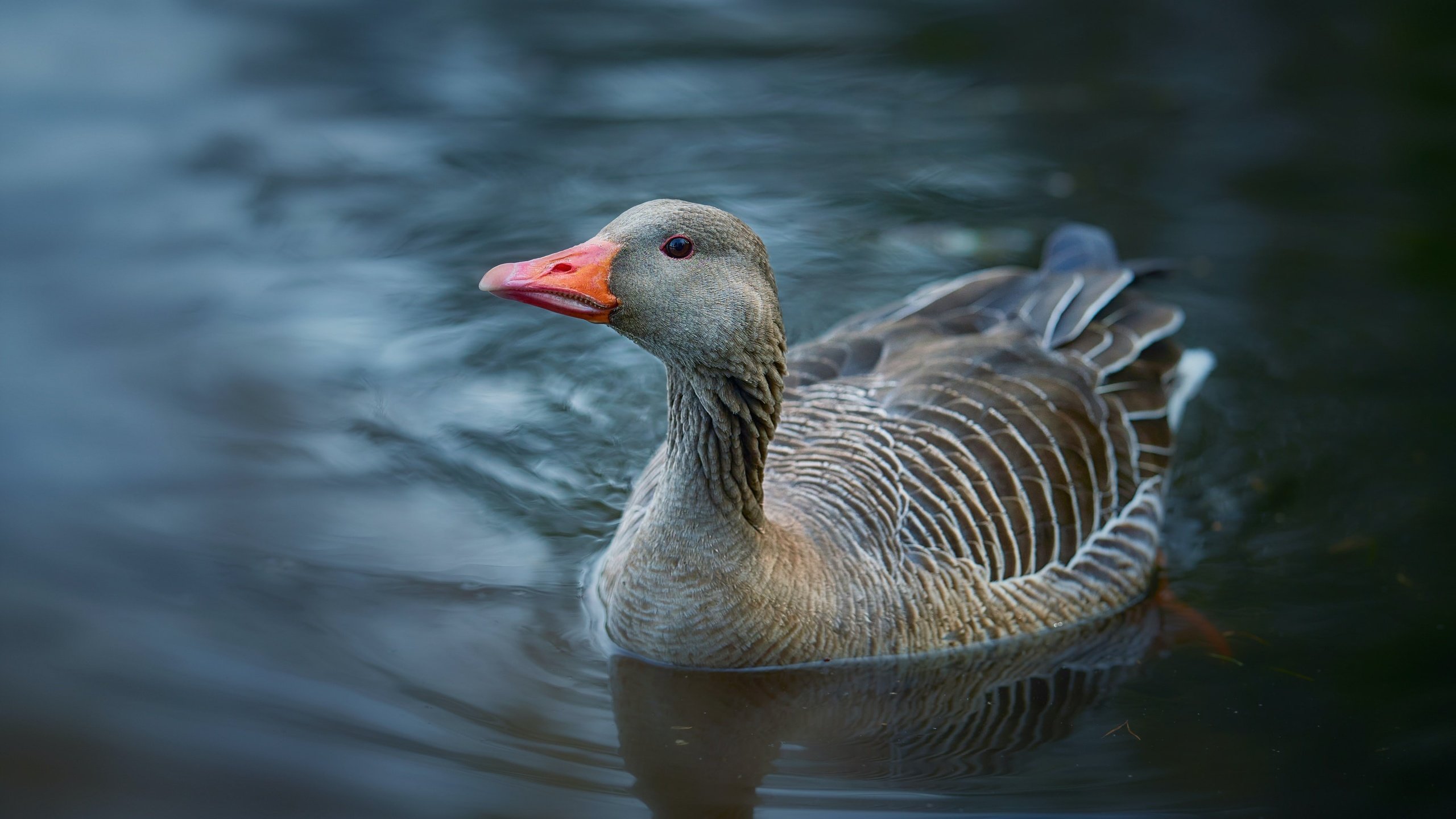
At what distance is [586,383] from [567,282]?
352cm

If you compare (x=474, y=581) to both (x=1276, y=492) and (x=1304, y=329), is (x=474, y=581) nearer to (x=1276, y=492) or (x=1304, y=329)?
(x=1276, y=492)

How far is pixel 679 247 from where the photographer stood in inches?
206

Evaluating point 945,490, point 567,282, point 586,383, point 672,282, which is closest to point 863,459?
point 945,490

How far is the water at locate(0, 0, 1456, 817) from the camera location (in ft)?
18.2

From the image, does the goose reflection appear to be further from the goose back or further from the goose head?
the goose head

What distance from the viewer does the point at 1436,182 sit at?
35.3ft

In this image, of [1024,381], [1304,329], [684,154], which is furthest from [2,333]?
[1304,329]

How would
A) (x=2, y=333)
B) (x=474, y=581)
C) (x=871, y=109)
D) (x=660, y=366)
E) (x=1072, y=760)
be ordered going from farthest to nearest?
(x=871, y=109) < (x=660, y=366) < (x=2, y=333) < (x=474, y=581) < (x=1072, y=760)

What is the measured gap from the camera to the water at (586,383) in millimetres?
5555

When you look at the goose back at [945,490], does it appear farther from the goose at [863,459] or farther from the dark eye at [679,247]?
the dark eye at [679,247]

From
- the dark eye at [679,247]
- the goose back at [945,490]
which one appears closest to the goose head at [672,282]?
the dark eye at [679,247]

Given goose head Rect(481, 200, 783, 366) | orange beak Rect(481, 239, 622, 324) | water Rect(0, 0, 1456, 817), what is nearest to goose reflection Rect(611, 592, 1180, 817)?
water Rect(0, 0, 1456, 817)

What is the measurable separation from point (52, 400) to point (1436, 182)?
10.1 m

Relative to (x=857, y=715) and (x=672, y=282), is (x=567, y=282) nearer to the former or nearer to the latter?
(x=672, y=282)
